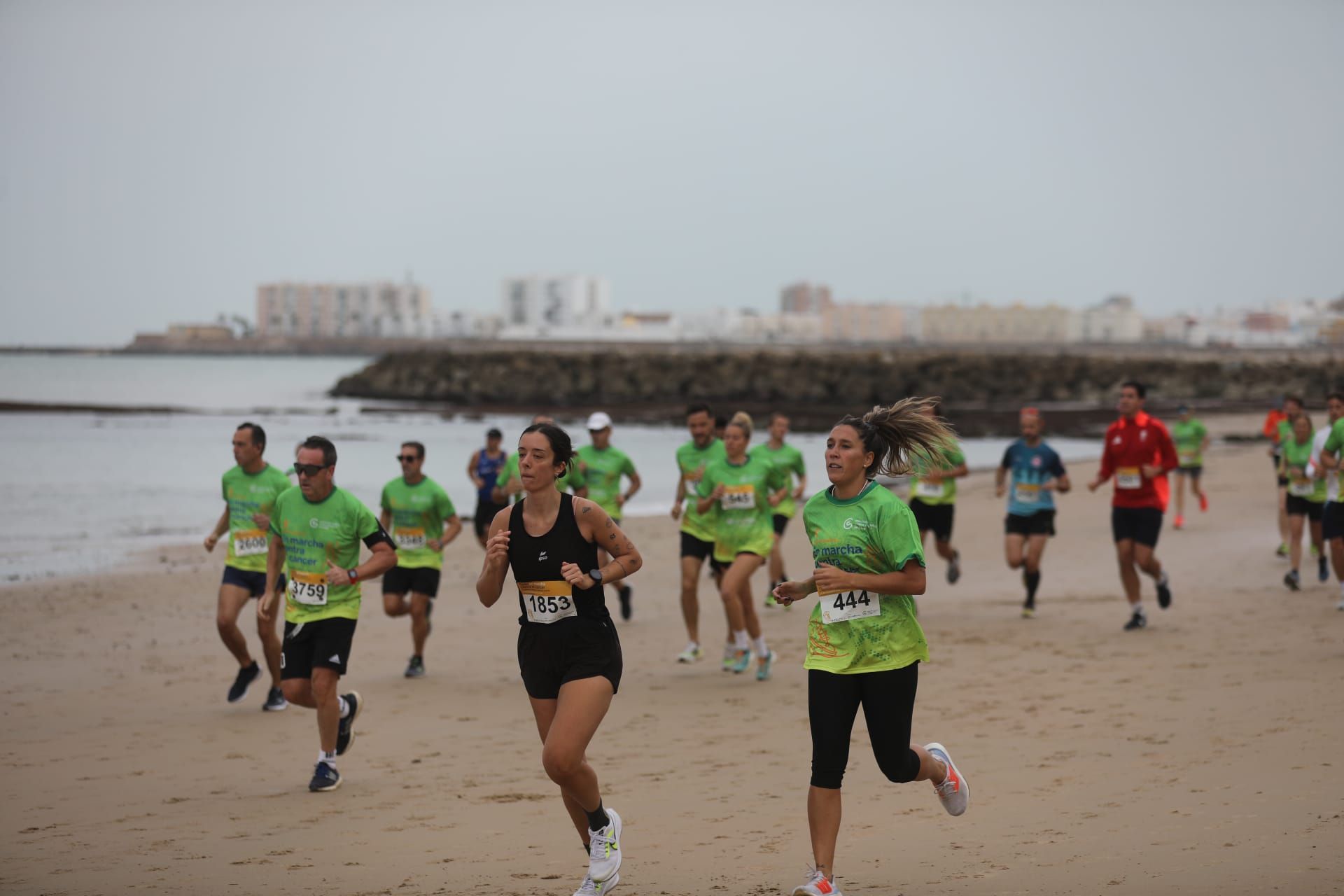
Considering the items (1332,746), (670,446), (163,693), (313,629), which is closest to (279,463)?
(670,446)

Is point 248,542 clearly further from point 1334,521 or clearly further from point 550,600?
point 1334,521

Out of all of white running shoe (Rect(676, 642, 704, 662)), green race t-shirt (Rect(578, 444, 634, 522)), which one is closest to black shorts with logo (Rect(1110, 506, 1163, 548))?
white running shoe (Rect(676, 642, 704, 662))

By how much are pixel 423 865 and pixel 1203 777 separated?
3.81 m

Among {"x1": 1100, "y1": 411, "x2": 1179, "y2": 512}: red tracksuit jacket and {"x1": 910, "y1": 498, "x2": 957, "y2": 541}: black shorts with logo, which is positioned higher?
{"x1": 1100, "y1": 411, "x2": 1179, "y2": 512}: red tracksuit jacket

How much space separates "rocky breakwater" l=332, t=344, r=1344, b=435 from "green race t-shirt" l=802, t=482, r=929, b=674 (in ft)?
173

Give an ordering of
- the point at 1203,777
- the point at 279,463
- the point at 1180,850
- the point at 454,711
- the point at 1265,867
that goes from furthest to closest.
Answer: the point at 279,463 → the point at 454,711 → the point at 1203,777 → the point at 1180,850 → the point at 1265,867

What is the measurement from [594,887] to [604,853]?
13cm

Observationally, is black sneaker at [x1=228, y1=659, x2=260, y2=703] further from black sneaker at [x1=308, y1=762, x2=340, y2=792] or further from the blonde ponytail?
the blonde ponytail

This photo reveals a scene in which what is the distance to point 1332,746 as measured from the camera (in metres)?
6.92

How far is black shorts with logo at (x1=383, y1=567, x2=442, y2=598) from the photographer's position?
34.0ft

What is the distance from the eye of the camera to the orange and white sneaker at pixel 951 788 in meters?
5.52

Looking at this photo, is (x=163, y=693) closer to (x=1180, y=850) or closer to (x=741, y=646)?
(x=741, y=646)

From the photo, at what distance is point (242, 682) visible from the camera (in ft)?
31.1

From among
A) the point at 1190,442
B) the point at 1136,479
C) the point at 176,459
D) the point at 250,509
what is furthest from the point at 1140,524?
the point at 176,459
